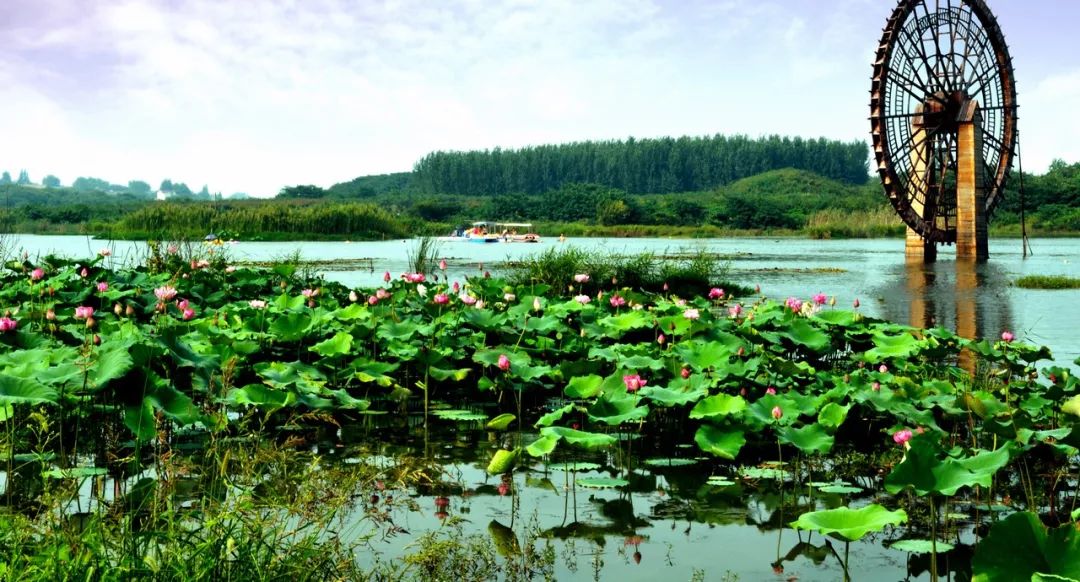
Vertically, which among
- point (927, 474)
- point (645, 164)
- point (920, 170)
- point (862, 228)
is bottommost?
point (927, 474)

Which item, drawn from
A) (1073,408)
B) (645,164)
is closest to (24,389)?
(1073,408)

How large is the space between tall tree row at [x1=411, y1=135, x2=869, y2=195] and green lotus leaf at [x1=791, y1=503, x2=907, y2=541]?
96297 millimetres

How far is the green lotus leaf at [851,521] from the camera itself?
84.3 inches

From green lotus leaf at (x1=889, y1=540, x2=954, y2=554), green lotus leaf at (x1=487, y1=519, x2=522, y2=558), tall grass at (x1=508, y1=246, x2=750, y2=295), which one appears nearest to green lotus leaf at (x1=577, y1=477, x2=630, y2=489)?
green lotus leaf at (x1=487, y1=519, x2=522, y2=558)

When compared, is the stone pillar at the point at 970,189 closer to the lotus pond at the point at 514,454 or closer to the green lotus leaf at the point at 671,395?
the lotus pond at the point at 514,454

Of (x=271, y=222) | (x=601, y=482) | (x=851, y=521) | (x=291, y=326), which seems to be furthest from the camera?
(x=271, y=222)

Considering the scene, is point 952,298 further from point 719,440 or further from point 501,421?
point 719,440

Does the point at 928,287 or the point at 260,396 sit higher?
the point at 260,396

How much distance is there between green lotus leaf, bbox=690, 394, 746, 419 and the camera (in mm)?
Result: 3338

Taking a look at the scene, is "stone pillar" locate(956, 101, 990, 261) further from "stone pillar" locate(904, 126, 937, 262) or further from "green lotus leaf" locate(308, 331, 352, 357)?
"green lotus leaf" locate(308, 331, 352, 357)

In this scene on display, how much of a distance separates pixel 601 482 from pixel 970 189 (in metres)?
21.2

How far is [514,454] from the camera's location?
9.99 feet

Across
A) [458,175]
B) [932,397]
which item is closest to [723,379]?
[932,397]

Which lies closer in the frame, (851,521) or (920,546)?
(851,521)
